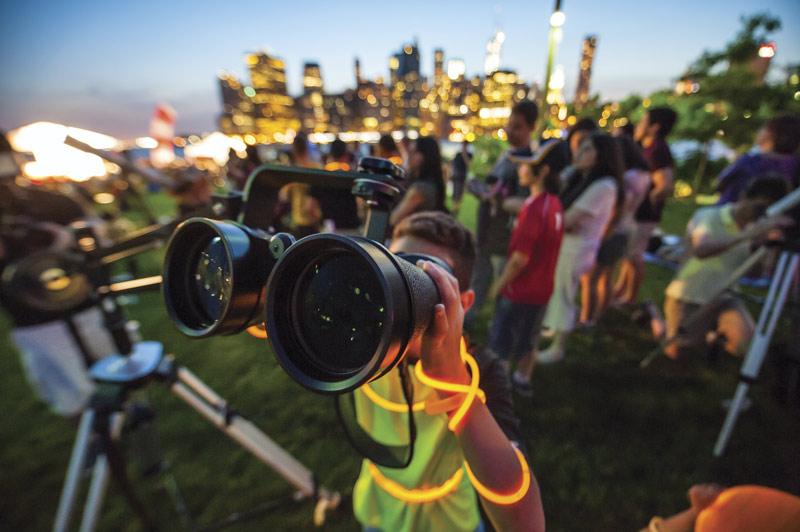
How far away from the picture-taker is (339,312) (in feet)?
1.96

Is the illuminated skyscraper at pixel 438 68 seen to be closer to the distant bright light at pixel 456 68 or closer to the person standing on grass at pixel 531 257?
the distant bright light at pixel 456 68

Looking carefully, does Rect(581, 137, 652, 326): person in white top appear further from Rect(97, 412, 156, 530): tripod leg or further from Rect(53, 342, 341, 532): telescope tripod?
Rect(97, 412, 156, 530): tripod leg

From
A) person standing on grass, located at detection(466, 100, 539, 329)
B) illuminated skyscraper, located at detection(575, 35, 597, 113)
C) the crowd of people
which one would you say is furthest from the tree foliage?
A: illuminated skyscraper, located at detection(575, 35, 597, 113)

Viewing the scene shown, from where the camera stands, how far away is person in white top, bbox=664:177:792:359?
7.38ft

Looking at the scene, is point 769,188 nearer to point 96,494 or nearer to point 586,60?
point 96,494

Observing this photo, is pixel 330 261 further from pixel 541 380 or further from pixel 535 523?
pixel 541 380


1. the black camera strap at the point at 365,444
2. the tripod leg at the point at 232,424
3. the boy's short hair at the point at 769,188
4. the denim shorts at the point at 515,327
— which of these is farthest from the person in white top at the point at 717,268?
the tripod leg at the point at 232,424

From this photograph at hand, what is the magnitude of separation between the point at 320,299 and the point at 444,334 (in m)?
0.25

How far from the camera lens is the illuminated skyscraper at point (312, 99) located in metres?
122

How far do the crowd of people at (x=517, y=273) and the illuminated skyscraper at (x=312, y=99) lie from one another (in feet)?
432

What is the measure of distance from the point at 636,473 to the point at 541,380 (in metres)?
0.92

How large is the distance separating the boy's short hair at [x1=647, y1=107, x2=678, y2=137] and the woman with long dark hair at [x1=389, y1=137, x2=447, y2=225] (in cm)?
256

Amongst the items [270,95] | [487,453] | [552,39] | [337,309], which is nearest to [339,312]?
[337,309]

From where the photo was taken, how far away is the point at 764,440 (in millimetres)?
2277
